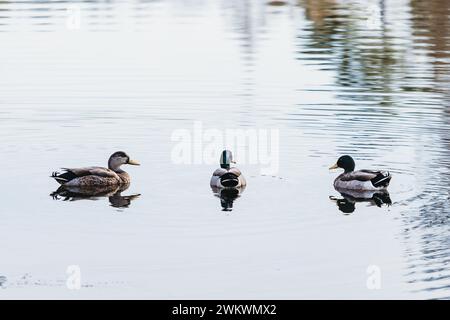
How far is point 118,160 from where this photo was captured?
2145 centimetres

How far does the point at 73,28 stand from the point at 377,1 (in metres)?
10.6

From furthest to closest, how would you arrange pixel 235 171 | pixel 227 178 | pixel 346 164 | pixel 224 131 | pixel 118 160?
pixel 224 131, pixel 118 160, pixel 346 164, pixel 235 171, pixel 227 178

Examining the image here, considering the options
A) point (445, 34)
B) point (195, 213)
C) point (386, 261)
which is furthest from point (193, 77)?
point (386, 261)

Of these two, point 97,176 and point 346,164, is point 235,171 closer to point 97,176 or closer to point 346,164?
point 346,164

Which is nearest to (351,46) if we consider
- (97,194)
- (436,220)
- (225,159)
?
(225,159)

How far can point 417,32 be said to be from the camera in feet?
118

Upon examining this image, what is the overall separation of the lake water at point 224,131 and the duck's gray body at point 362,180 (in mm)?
231

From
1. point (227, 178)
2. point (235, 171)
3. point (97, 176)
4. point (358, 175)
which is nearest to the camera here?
point (227, 178)

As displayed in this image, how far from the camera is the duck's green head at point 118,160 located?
21438 mm

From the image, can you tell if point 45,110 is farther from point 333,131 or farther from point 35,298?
point 35,298

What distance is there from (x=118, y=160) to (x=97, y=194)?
0.97 m

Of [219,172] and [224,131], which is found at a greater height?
[224,131]

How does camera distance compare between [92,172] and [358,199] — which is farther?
[92,172]

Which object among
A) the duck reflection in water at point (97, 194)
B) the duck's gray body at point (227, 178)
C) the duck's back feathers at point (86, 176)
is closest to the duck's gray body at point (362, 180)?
the duck's gray body at point (227, 178)
